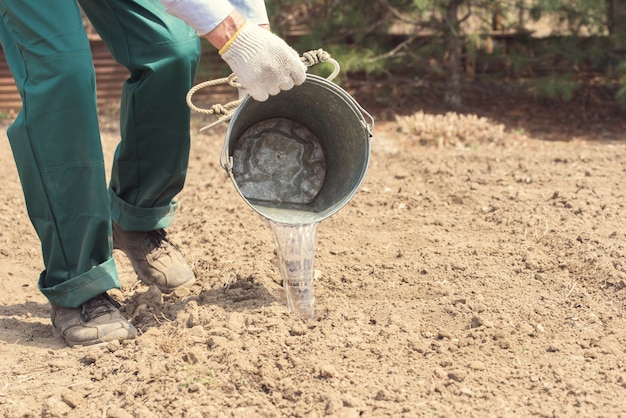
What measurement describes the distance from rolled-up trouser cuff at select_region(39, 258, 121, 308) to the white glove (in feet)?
2.48

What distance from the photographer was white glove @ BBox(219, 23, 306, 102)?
7.38ft

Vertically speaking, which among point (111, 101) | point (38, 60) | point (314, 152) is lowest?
point (111, 101)

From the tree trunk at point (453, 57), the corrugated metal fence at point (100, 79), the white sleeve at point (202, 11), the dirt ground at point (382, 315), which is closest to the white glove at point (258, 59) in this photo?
the white sleeve at point (202, 11)

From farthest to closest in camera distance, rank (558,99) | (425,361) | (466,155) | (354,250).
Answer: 1. (558,99)
2. (466,155)
3. (354,250)
4. (425,361)

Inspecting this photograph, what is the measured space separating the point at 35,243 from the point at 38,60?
158 cm

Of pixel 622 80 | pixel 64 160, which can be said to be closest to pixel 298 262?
pixel 64 160

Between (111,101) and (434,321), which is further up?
(434,321)

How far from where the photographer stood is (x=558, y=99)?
6500 mm

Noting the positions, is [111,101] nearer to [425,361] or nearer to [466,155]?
[466,155]

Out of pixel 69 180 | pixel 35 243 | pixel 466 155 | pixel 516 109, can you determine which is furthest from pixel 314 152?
pixel 516 109

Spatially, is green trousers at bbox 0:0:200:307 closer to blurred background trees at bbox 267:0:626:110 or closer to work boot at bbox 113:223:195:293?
work boot at bbox 113:223:195:293

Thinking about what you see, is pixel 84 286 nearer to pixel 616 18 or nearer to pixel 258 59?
pixel 258 59

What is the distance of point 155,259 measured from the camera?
2.97 m

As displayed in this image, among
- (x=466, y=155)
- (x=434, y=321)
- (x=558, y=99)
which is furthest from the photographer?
(x=558, y=99)
